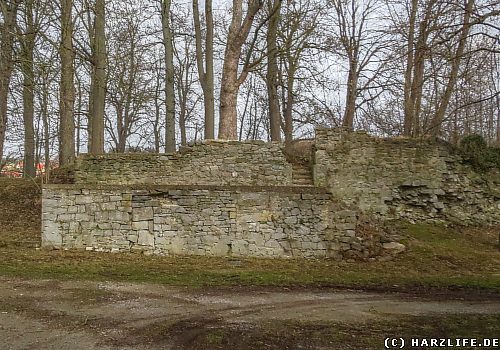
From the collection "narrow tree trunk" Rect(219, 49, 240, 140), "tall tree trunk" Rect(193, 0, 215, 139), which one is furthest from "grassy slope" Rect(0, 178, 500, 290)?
"tall tree trunk" Rect(193, 0, 215, 139)

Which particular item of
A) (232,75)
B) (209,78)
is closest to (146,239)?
(232,75)

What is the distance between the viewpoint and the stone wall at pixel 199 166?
1474cm

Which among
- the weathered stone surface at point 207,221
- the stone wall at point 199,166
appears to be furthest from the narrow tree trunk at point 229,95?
the weathered stone surface at point 207,221

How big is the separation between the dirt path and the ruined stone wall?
275 inches

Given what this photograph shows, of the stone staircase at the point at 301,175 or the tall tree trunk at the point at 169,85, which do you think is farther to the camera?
the tall tree trunk at the point at 169,85

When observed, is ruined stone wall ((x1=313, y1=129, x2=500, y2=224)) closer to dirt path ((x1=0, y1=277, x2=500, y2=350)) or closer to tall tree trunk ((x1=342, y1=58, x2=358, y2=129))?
tall tree trunk ((x1=342, y1=58, x2=358, y2=129))

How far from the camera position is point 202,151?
15.1 meters

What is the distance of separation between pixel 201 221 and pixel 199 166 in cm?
434

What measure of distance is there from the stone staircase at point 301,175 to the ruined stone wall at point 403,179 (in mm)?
431

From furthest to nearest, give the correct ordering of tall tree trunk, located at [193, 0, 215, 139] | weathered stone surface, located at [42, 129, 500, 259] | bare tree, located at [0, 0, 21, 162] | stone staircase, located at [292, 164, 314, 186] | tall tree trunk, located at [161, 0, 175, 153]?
tall tree trunk, located at [161, 0, 175, 153] → tall tree trunk, located at [193, 0, 215, 139] → stone staircase, located at [292, 164, 314, 186] → weathered stone surface, located at [42, 129, 500, 259] → bare tree, located at [0, 0, 21, 162]

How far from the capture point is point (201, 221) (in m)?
10.9

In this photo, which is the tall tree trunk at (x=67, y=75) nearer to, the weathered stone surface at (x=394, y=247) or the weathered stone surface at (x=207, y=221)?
the weathered stone surface at (x=207, y=221)

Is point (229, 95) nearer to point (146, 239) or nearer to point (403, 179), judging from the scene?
point (403, 179)

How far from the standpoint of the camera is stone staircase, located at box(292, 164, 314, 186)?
49.1ft
